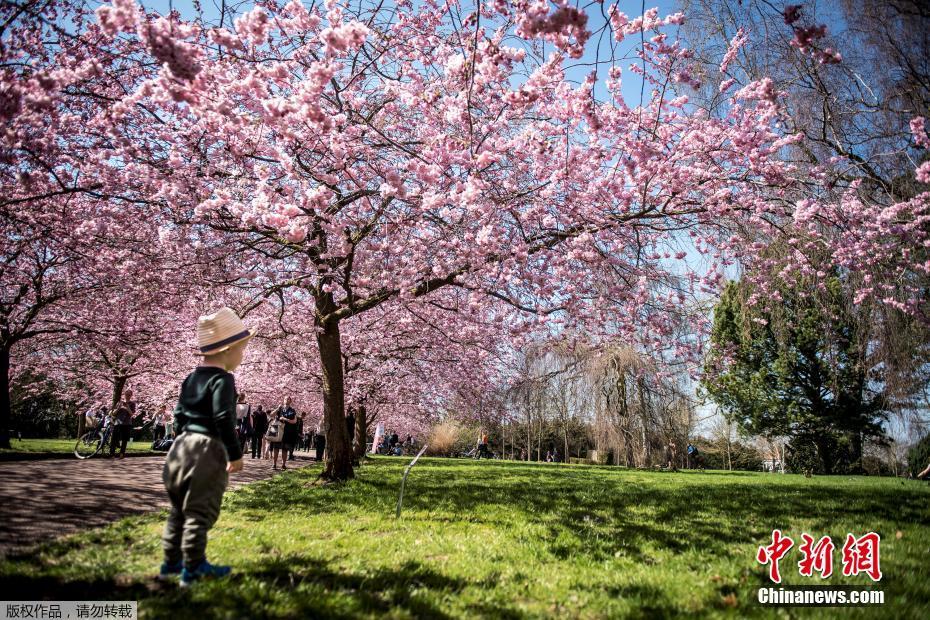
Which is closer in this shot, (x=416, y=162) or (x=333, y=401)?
(x=416, y=162)

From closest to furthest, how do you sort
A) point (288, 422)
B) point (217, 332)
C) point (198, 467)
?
point (198, 467) → point (217, 332) → point (288, 422)

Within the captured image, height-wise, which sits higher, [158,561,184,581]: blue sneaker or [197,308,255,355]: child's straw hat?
[197,308,255,355]: child's straw hat

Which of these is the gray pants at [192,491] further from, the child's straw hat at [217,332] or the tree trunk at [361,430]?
→ the tree trunk at [361,430]

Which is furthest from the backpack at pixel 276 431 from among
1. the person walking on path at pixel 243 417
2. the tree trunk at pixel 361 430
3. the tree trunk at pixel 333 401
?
the tree trunk at pixel 361 430

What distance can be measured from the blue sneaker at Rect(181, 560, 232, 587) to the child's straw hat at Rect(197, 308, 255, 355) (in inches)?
55.5

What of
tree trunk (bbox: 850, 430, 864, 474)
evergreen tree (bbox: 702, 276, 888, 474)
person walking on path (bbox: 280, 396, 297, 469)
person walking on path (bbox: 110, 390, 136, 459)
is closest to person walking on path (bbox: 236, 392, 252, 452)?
person walking on path (bbox: 280, 396, 297, 469)

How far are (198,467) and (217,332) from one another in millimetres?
942

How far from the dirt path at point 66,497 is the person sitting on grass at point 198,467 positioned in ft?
→ 5.94

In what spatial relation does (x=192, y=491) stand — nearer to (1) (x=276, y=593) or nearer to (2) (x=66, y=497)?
(1) (x=276, y=593)

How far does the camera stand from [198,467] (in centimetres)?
313

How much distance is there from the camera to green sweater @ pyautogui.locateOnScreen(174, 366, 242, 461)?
324 cm

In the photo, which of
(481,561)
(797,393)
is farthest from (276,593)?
(797,393)

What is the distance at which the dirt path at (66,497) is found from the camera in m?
4.68

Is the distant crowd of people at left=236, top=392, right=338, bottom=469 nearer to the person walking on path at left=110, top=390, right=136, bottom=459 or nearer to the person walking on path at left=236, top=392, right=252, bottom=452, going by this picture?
the person walking on path at left=236, top=392, right=252, bottom=452
